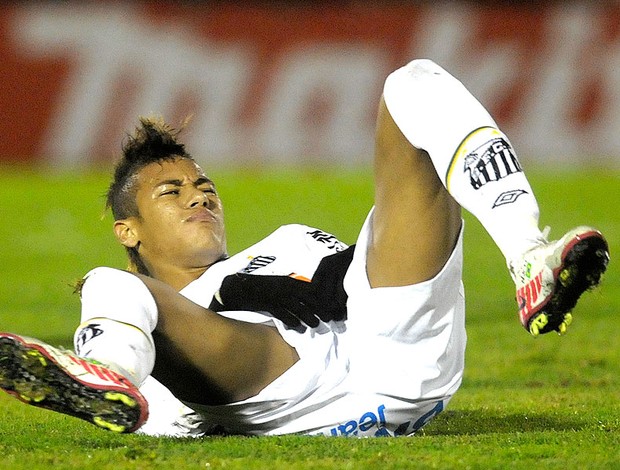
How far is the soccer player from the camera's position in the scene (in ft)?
11.3

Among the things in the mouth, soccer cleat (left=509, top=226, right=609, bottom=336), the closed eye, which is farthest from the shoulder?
soccer cleat (left=509, top=226, right=609, bottom=336)

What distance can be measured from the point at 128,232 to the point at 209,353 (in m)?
1.14

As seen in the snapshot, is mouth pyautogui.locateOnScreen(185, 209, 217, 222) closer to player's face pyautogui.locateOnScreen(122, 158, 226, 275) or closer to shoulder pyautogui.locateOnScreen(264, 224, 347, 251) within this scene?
player's face pyautogui.locateOnScreen(122, 158, 226, 275)

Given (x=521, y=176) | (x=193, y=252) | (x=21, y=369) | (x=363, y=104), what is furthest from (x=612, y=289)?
(x=363, y=104)

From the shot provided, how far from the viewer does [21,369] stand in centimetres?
344

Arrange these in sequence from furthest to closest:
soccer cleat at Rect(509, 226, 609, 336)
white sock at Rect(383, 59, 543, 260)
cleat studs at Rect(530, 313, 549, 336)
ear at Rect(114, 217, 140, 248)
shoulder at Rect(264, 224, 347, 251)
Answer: ear at Rect(114, 217, 140, 248) < shoulder at Rect(264, 224, 347, 251) < white sock at Rect(383, 59, 543, 260) < cleat studs at Rect(530, 313, 549, 336) < soccer cleat at Rect(509, 226, 609, 336)

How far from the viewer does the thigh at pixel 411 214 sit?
13.1ft

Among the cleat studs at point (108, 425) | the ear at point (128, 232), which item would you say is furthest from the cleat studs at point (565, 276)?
the ear at point (128, 232)

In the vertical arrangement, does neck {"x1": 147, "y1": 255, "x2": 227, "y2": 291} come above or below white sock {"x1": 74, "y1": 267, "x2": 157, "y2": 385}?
above

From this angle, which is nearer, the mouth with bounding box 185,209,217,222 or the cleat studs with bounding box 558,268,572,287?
the cleat studs with bounding box 558,268,572,287

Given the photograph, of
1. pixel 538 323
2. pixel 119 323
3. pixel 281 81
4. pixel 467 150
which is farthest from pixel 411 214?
pixel 281 81

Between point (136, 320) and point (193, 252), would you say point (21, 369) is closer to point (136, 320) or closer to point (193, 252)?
point (136, 320)

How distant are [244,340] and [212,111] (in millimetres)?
16960

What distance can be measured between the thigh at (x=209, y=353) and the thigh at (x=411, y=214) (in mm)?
440
